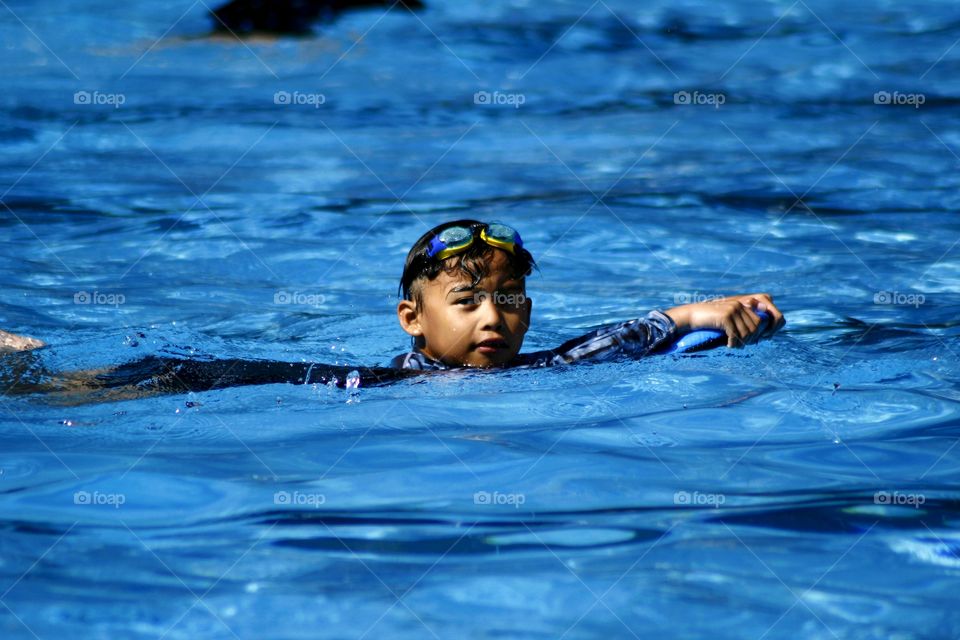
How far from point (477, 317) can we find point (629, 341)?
78 cm

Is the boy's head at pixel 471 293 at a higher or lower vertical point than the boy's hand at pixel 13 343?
higher

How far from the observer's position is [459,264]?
18.8 feet

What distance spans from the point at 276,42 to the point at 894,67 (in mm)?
7101

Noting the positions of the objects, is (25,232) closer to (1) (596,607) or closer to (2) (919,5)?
(1) (596,607)

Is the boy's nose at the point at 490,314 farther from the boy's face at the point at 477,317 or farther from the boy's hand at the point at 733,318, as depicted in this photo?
the boy's hand at the point at 733,318

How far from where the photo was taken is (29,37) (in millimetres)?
14500

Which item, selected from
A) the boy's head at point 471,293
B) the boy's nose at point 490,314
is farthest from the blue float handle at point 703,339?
the boy's nose at point 490,314

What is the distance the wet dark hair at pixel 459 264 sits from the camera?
571 centimetres

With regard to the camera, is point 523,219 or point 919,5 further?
point 919,5

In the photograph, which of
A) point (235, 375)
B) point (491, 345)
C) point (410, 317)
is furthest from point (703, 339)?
point (235, 375)

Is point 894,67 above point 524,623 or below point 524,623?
above

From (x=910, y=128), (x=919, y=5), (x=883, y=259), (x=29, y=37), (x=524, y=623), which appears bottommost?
(x=524, y=623)

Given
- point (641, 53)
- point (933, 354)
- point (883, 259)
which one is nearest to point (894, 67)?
point (641, 53)

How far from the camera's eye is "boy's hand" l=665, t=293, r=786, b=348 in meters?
5.75
